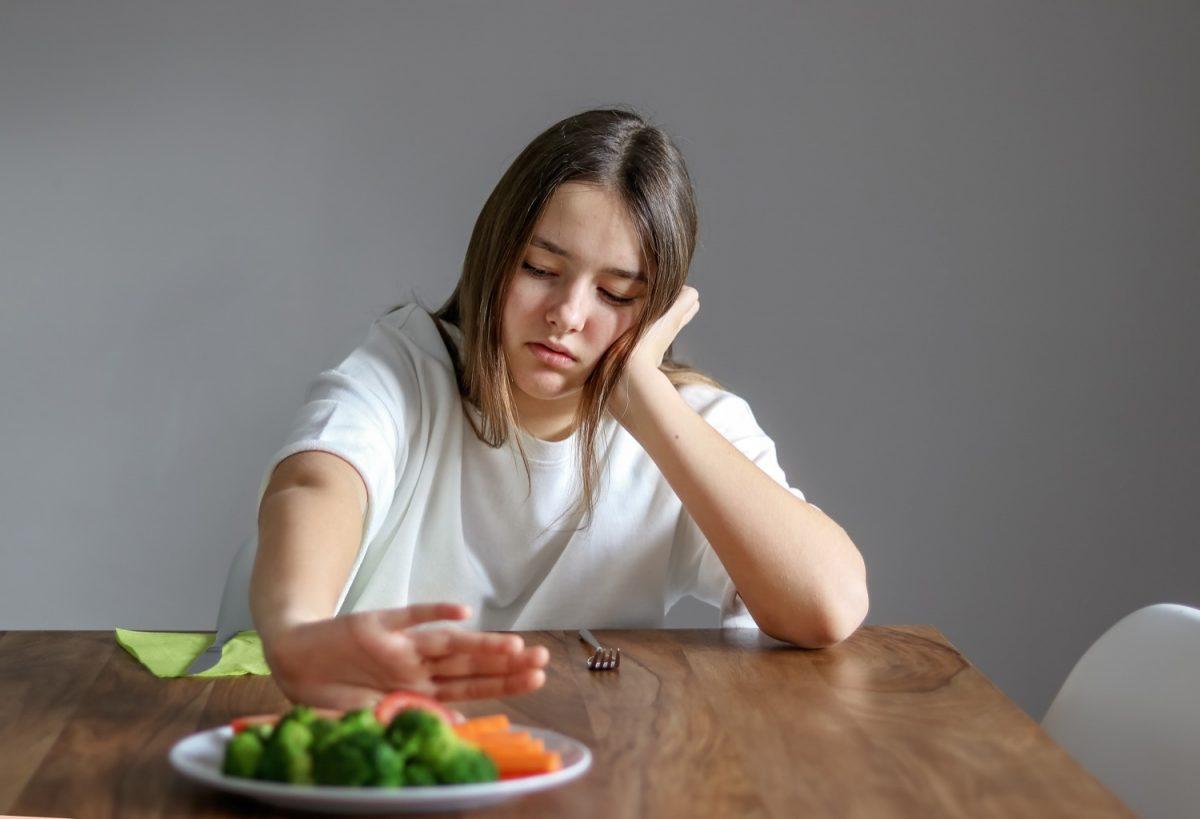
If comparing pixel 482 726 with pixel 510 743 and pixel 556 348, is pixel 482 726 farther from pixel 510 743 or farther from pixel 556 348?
pixel 556 348

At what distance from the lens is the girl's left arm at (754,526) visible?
4.62ft

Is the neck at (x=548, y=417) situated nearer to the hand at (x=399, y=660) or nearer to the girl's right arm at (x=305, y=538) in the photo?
the girl's right arm at (x=305, y=538)

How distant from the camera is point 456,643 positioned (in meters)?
0.93

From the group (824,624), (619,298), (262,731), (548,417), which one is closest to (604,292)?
(619,298)

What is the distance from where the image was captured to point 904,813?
2.87 feet

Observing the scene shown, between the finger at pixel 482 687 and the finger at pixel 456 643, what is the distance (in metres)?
0.02

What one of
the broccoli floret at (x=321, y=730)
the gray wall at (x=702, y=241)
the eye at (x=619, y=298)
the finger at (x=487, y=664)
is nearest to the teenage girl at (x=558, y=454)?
the eye at (x=619, y=298)

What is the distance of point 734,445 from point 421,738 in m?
0.89

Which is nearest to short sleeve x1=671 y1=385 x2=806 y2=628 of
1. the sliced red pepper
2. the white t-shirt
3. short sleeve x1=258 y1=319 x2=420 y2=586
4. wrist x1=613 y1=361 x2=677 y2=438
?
the white t-shirt

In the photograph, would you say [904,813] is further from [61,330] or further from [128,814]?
[61,330]

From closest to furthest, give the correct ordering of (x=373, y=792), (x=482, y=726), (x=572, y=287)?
(x=373, y=792)
(x=482, y=726)
(x=572, y=287)

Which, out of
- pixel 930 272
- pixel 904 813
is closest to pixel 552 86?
pixel 930 272

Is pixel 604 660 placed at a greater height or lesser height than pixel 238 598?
greater

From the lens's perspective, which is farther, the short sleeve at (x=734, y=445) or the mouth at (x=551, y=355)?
the short sleeve at (x=734, y=445)
